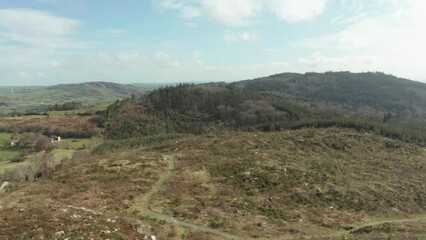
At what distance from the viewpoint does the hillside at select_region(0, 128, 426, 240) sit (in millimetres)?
33375

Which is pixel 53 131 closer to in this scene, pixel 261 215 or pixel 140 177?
pixel 140 177

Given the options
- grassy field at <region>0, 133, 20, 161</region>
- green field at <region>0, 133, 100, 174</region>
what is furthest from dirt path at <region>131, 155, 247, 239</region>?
grassy field at <region>0, 133, 20, 161</region>

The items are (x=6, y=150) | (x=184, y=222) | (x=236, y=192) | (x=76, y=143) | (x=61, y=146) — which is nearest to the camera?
(x=184, y=222)

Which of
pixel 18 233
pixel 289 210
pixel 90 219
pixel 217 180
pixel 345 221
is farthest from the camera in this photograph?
pixel 217 180

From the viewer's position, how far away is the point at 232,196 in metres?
55.9

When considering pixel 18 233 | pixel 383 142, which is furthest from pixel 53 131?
pixel 18 233

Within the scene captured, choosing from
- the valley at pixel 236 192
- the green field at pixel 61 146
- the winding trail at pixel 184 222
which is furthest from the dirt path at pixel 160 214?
the green field at pixel 61 146

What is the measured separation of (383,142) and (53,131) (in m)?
142

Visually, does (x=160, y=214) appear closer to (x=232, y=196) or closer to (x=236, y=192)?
(x=232, y=196)

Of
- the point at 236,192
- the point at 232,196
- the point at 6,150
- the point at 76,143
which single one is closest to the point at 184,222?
the point at 232,196

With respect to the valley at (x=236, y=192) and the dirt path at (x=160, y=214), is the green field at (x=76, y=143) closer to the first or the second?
the valley at (x=236, y=192)

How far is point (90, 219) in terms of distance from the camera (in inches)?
1223

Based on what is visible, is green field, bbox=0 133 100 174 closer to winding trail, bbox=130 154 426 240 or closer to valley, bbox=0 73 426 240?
valley, bbox=0 73 426 240

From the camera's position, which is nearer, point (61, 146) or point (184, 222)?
point (184, 222)
